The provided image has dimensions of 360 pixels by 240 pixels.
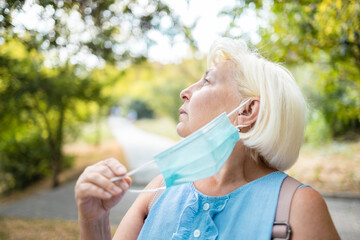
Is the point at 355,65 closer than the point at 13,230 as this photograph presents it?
Yes

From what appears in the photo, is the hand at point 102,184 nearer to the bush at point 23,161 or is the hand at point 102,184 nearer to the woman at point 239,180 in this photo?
the woman at point 239,180

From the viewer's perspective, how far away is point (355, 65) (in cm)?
579

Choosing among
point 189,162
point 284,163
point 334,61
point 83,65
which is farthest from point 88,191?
point 83,65

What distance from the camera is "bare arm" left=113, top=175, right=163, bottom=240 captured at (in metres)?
1.61

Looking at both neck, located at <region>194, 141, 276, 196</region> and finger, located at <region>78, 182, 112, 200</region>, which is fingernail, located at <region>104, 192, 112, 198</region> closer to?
finger, located at <region>78, 182, 112, 200</region>

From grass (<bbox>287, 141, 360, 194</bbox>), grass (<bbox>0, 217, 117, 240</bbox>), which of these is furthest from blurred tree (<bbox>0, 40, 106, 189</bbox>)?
grass (<bbox>287, 141, 360, 194</bbox>)

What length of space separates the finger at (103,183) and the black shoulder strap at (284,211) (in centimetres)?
65

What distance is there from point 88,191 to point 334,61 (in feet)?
19.5

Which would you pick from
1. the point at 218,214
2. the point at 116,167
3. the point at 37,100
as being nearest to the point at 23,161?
the point at 37,100

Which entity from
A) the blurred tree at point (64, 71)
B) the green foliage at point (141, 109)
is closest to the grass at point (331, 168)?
the blurred tree at point (64, 71)

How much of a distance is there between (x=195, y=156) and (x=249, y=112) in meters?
0.45

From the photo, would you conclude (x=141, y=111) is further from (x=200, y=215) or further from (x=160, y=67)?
(x=200, y=215)

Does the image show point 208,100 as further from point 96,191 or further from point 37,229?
point 37,229

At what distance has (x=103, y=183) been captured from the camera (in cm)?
115
